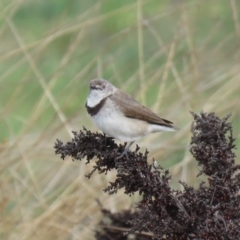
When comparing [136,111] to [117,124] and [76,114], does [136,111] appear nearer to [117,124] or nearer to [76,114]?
[117,124]

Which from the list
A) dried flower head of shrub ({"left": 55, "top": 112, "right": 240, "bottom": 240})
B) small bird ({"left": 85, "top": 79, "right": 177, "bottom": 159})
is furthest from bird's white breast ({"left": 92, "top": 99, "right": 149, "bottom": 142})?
dried flower head of shrub ({"left": 55, "top": 112, "right": 240, "bottom": 240})

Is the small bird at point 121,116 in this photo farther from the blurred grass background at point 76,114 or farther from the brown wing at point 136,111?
the blurred grass background at point 76,114

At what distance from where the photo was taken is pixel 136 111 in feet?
12.7

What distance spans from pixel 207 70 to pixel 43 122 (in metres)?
2.27

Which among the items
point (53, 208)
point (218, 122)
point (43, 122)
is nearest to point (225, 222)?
point (218, 122)

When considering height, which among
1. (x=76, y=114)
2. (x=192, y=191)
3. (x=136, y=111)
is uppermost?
(x=76, y=114)

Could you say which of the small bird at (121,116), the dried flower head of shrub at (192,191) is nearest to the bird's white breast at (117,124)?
the small bird at (121,116)

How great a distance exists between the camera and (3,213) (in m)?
4.44

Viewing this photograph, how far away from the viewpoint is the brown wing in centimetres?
382

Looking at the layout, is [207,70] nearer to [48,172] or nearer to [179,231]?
[48,172]

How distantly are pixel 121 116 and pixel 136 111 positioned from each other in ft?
0.26

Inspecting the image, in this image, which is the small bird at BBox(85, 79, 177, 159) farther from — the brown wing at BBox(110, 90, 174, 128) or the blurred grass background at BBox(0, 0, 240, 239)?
the blurred grass background at BBox(0, 0, 240, 239)

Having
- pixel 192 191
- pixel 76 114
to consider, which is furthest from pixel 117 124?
pixel 76 114

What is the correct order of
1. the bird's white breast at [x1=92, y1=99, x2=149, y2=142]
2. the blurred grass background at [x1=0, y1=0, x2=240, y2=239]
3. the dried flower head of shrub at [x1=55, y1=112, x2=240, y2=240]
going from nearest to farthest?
the dried flower head of shrub at [x1=55, y1=112, x2=240, y2=240] → the bird's white breast at [x1=92, y1=99, x2=149, y2=142] → the blurred grass background at [x1=0, y1=0, x2=240, y2=239]
